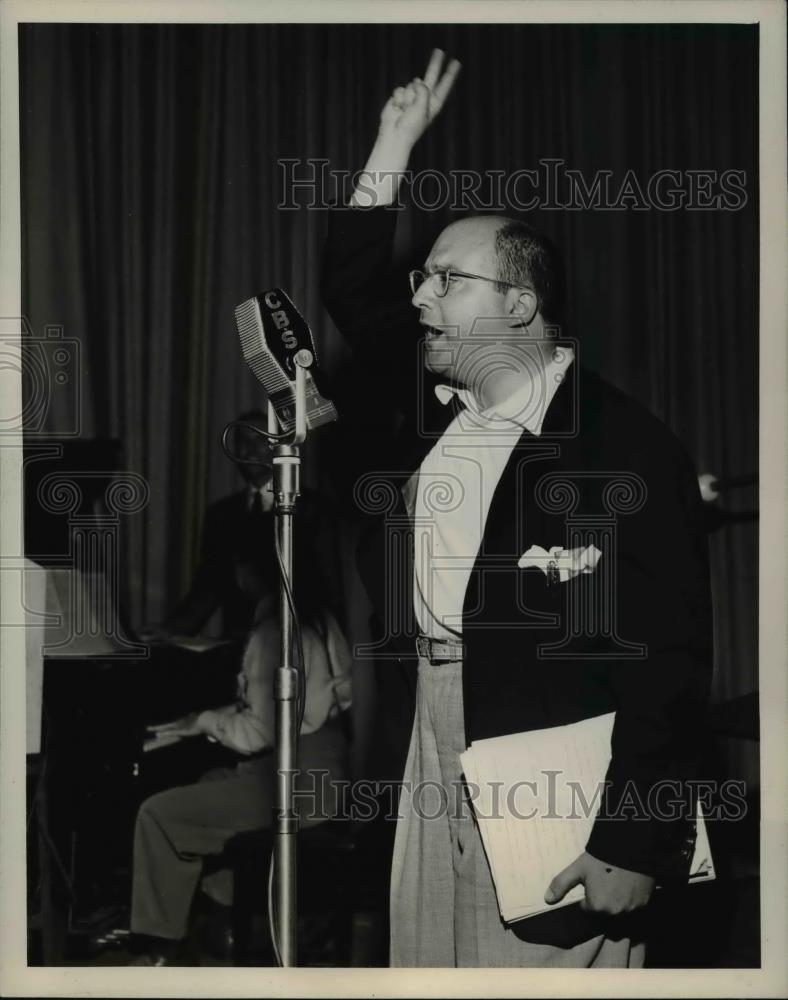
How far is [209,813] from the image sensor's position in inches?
76.0

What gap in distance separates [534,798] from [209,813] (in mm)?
584

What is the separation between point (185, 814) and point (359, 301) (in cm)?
98

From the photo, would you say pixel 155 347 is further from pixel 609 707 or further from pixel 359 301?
→ pixel 609 707

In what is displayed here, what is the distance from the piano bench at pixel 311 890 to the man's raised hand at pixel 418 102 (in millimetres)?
1270

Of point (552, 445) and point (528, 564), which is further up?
point (552, 445)

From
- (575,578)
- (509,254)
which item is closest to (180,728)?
(575,578)

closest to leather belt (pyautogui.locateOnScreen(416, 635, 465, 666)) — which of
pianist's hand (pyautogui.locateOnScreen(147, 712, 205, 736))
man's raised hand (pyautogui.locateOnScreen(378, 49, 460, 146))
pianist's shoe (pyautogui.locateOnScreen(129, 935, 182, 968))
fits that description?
pianist's hand (pyautogui.locateOnScreen(147, 712, 205, 736))

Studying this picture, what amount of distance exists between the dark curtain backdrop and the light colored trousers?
49 cm

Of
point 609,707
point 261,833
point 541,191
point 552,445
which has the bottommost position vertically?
point 261,833

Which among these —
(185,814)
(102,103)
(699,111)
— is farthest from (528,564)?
(102,103)

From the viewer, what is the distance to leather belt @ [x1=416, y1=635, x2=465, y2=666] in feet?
6.33

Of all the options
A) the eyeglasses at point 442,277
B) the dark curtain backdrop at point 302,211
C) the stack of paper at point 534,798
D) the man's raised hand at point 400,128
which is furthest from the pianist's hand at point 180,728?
the man's raised hand at point 400,128

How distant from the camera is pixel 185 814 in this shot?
1.94 metres

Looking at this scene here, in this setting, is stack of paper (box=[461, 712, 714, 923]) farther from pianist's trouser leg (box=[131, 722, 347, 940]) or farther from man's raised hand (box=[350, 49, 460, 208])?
man's raised hand (box=[350, 49, 460, 208])
